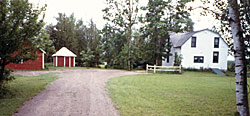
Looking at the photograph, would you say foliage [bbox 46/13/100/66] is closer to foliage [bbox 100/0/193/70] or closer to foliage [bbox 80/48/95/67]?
foliage [bbox 80/48/95/67]

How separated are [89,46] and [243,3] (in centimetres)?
3214

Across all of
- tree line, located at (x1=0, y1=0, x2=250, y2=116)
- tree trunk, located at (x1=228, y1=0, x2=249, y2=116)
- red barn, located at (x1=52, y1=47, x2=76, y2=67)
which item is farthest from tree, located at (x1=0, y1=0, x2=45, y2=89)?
red barn, located at (x1=52, y1=47, x2=76, y2=67)

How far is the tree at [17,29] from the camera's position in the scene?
22.4 ft

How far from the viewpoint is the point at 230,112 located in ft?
17.7

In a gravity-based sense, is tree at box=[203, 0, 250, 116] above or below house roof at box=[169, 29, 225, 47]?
below

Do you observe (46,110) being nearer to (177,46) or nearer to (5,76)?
(5,76)

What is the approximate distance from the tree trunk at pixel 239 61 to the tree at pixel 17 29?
7.35 meters

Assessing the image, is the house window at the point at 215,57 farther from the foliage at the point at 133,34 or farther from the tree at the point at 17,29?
the tree at the point at 17,29

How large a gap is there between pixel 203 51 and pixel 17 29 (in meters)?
24.9

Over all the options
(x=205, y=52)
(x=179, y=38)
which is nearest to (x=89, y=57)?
(x=179, y=38)

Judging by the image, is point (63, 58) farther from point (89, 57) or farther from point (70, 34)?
point (70, 34)

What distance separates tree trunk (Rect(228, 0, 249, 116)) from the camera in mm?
4004

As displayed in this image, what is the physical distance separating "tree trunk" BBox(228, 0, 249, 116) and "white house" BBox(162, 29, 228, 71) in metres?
22.2

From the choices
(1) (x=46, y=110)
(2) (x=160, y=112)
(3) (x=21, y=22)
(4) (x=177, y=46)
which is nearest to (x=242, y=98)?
(2) (x=160, y=112)
